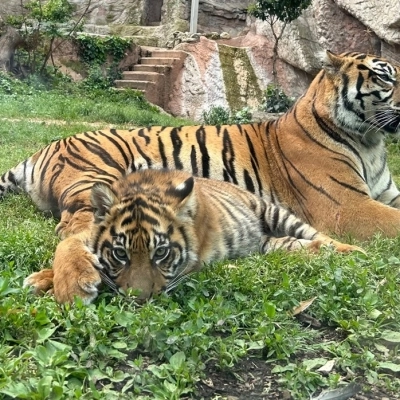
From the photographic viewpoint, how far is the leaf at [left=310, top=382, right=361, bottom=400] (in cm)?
242

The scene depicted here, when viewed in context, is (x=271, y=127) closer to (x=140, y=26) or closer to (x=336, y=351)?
(x=336, y=351)

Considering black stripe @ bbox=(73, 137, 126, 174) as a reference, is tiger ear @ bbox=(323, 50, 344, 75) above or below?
above

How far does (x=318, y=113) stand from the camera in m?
5.62

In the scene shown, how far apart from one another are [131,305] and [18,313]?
52 cm

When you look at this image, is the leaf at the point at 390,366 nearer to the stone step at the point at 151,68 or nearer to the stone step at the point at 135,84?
the stone step at the point at 135,84

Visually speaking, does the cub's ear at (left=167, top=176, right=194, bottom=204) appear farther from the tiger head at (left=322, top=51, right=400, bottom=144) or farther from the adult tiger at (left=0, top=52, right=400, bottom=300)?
the tiger head at (left=322, top=51, right=400, bottom=144)

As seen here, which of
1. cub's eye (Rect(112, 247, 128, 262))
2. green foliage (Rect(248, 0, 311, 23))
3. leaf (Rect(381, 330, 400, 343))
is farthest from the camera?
green foliage (Rect(248, 0, 311, 23))

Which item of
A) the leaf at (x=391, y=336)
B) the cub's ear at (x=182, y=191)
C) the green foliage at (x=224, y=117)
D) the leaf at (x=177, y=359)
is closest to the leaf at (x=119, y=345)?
the leaf at (x=177, y=359)

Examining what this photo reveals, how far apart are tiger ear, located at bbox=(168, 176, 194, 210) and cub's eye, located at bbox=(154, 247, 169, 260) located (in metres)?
0.31

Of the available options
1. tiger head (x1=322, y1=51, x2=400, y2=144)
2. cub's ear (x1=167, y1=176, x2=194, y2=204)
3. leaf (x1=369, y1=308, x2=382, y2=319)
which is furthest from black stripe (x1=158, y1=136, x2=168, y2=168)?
leaf (x1=369, y1=308, x2=382, y2=319)

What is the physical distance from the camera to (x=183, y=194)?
3.51 meters

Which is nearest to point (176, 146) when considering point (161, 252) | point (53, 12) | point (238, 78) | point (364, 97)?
point (364, 97)

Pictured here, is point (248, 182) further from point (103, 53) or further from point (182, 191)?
point (103, 53)

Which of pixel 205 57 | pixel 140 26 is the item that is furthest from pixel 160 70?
pixel 140 26
